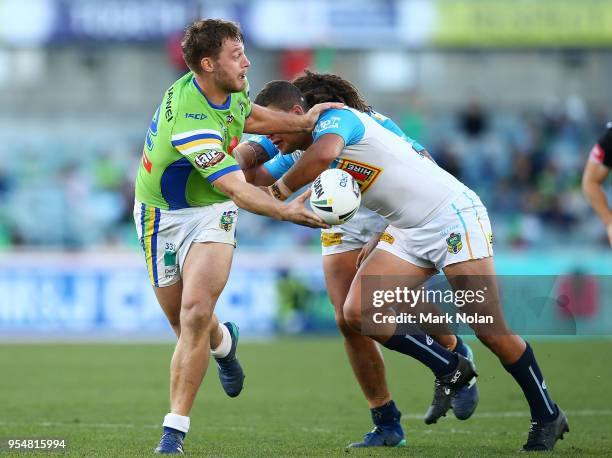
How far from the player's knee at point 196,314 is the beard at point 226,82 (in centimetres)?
134

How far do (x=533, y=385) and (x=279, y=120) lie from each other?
239 cm

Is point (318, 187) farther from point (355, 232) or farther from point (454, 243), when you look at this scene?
point (355, 232)

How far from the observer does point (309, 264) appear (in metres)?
17.9

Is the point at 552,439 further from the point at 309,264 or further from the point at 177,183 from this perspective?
the point at 309,264

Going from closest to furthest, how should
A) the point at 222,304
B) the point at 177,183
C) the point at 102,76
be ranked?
the point at 177,183 < the point at 222,304 < the point at 102,76

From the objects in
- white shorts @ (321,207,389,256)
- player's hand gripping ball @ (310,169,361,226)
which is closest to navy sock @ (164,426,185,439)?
player's hand gripping ball @ (310,169,361,226)

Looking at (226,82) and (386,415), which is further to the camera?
(386,415)

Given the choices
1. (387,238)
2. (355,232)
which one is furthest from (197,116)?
(355,232)

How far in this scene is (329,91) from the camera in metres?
7.47

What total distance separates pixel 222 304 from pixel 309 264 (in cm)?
161

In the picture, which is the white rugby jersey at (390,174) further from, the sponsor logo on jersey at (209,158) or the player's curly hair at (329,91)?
the sponsor logo on jersey at (209,158)

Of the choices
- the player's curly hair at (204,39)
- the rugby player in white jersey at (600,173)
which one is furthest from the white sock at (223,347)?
the rugby player in white jersey at (600,173)

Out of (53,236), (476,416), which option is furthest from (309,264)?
(476,416)

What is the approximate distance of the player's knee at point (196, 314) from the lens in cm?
668
